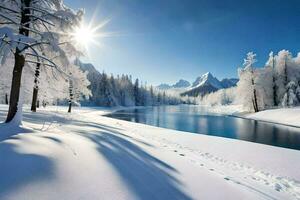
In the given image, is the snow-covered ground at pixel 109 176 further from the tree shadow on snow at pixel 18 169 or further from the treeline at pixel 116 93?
the treeline at pixel 116 93

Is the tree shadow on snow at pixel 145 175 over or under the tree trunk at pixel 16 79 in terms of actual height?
under

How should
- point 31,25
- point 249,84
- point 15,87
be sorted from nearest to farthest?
point 15,87 → point 31,25 → point 249,84

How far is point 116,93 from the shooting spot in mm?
102438

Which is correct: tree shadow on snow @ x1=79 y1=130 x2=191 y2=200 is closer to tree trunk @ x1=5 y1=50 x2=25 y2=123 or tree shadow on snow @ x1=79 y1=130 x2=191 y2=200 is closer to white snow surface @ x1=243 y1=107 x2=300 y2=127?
tree trunk @ x1=5 y1=50 x2=25 y2=123

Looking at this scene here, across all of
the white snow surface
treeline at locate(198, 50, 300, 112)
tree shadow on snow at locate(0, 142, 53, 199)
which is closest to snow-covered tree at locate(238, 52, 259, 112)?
treeline at locate(198, 50, 300, 112)

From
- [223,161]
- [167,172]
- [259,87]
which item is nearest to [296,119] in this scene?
[259,87]

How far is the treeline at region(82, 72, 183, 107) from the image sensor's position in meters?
88.6

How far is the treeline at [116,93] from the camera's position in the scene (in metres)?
88.6

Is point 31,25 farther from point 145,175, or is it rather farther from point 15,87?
point 145,175

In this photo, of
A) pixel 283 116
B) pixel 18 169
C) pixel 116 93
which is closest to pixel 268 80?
pixel 283 116

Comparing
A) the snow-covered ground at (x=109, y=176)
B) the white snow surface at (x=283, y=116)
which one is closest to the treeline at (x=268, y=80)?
the white snow surface at (x=283, y=116)

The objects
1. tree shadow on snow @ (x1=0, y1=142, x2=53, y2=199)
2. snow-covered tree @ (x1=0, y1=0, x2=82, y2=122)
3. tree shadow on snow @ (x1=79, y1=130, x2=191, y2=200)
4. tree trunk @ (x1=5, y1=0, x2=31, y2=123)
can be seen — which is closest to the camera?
tree shadow on snow @ (x1=0, y1=142, x2=53, y2=199)

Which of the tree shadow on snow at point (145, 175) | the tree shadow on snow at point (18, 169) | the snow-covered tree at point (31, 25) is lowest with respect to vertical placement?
the tree shadow on snow at point (145, 175)

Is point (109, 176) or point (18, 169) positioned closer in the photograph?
point (18, 169)
